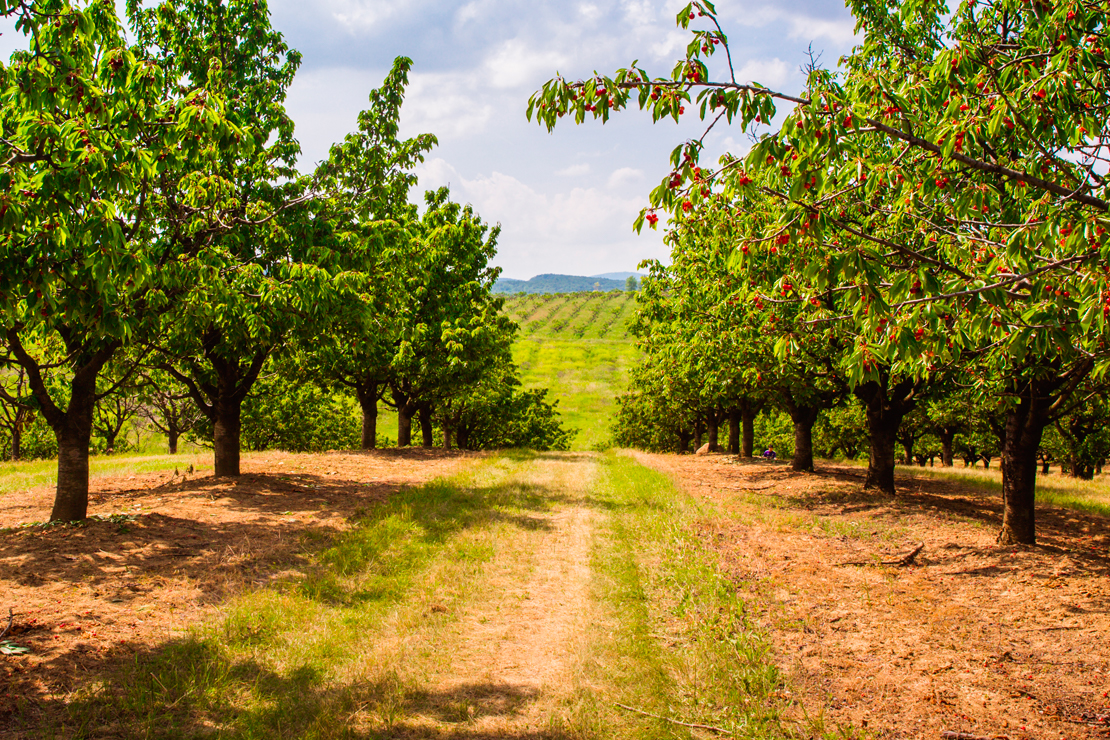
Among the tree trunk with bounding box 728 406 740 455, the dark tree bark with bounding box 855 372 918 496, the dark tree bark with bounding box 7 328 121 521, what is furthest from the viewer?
the tree trunk with bounding box 728 406 740 455

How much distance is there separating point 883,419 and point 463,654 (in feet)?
47.7

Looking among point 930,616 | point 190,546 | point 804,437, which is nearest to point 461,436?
point 804,437

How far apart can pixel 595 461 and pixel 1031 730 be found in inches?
823

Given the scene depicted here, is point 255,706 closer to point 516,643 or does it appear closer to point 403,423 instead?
point 516,643

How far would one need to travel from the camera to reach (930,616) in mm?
7648

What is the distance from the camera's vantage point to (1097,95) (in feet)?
21.4

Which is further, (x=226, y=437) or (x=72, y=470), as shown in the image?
(x=226, y=437)

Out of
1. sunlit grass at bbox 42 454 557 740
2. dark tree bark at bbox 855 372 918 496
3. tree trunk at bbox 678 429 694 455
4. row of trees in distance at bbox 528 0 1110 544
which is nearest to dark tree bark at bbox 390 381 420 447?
sunlit grass at bbox 42 454 557 740

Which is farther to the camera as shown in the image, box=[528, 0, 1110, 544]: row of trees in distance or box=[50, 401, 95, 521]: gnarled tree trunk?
box=[50, 401, 95, 521]: gnarled tree trunk

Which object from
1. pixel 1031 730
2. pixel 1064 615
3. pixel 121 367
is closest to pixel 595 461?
pixel 121 367

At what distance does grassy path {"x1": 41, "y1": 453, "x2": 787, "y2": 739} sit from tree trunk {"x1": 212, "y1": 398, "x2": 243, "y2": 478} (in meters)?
7.41

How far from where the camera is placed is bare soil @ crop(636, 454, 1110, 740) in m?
5.48

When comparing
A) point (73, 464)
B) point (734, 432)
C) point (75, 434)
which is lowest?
point (734, 432)

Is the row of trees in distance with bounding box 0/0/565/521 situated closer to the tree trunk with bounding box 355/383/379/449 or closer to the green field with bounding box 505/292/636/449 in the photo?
the tree trunk with bounding box 355/383/379/449
